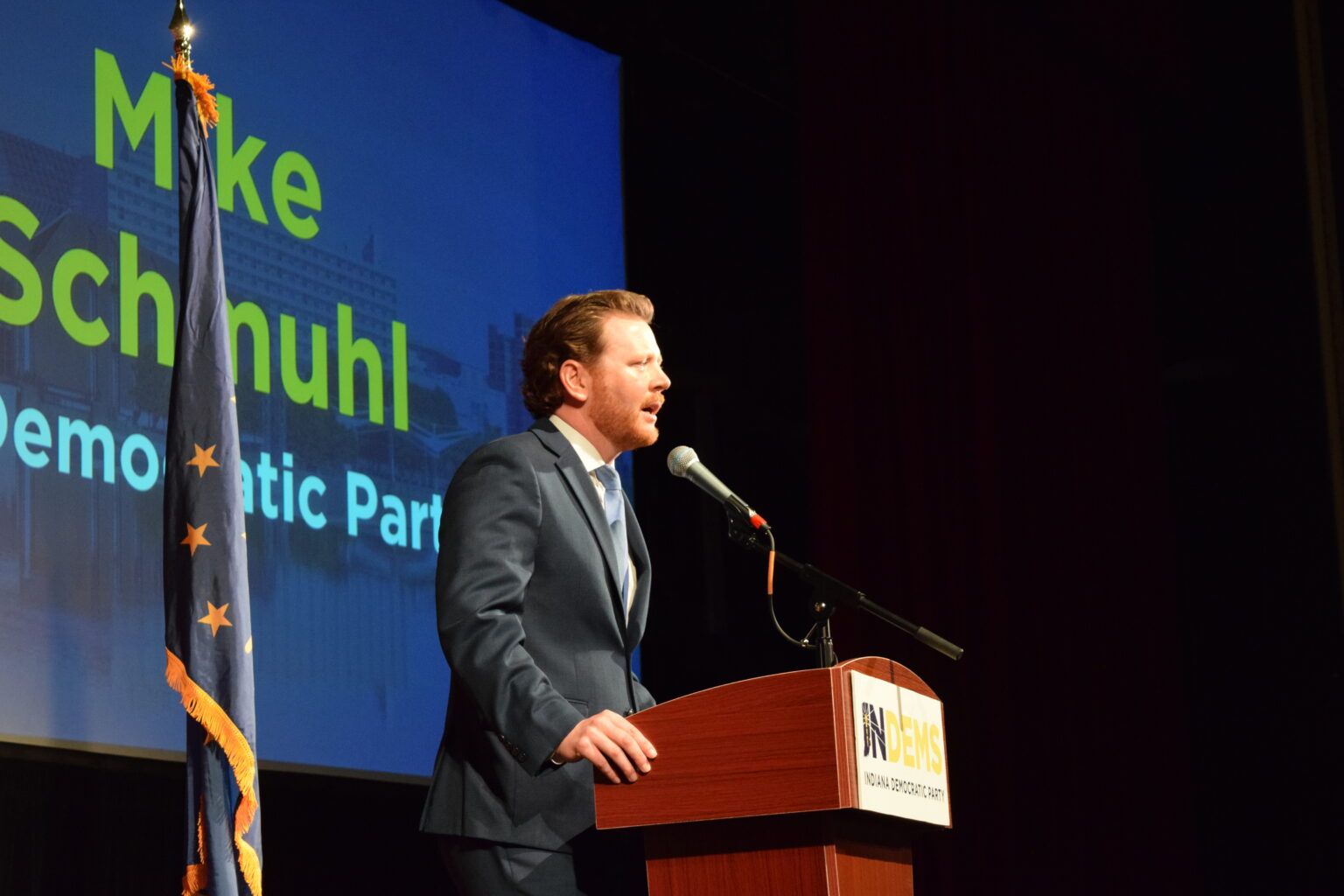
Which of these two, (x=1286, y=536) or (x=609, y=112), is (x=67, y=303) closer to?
(x=609, y=112)

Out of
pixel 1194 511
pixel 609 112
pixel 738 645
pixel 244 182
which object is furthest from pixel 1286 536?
pixel 244 182

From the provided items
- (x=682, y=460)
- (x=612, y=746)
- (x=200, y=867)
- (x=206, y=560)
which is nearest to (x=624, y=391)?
(x=682, y=460)

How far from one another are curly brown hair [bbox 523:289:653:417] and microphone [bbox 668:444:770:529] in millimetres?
232

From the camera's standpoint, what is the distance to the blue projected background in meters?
3.15

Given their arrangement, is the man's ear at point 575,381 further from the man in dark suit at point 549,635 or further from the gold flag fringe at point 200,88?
the gold flag fringe at point 200,88

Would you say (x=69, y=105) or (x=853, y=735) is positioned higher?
(x=69, y=105)

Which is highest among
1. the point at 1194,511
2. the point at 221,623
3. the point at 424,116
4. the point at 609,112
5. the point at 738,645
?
the point at 609,112

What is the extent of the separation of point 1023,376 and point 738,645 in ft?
6.19

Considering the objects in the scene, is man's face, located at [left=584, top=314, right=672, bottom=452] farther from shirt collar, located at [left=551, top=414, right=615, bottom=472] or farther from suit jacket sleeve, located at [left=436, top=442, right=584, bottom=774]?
suit jacket sleeve, located at [left=436, top=442, right=584, bottom=774]

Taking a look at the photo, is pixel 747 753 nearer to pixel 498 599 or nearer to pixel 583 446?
pixel 498 599


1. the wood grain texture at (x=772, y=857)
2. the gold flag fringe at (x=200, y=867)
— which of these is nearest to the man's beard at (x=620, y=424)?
the wood grain texture at (x=772, y=857)

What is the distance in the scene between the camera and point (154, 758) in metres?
3.25

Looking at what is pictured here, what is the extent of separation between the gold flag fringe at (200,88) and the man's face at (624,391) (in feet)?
4.09

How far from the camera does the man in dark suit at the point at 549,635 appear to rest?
2.12 meters
